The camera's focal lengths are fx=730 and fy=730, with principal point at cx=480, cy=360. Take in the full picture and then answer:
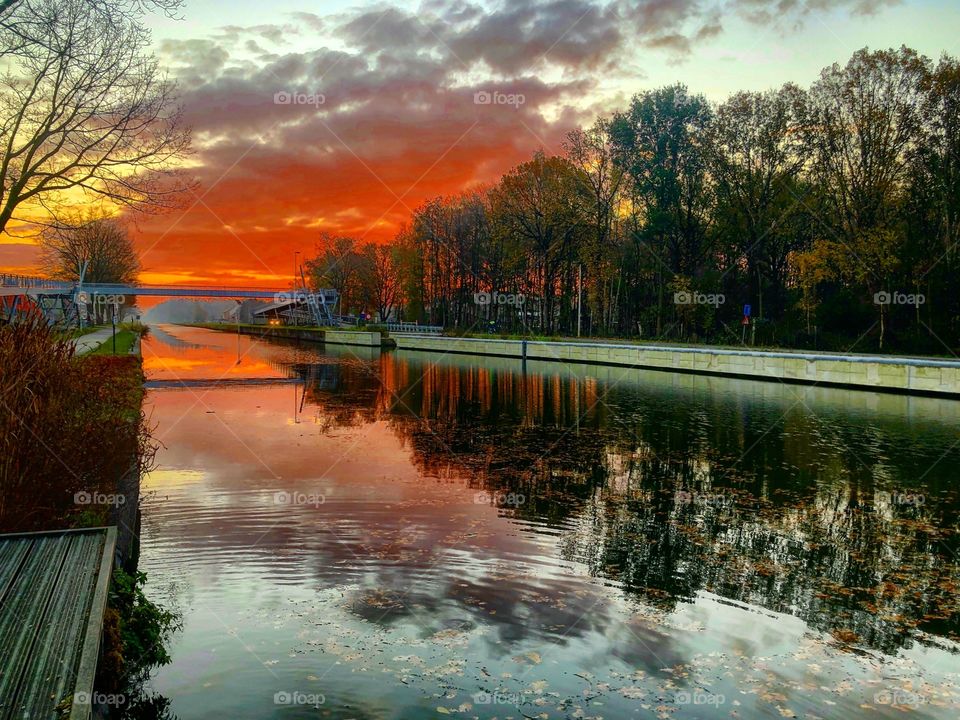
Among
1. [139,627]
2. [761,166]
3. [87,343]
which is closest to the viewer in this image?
[139,627]

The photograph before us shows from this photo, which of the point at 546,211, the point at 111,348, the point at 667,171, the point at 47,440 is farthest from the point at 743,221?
the point at 47,440

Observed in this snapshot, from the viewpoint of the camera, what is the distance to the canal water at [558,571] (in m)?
7.41

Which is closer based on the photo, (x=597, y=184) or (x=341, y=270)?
(x=597, y=184)

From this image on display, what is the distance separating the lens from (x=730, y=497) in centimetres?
1528

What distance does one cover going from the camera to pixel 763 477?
17094 mm

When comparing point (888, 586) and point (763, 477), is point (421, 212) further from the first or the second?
point (888, 586)

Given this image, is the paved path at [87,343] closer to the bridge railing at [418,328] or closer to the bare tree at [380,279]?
the bridge railing at [418,328]

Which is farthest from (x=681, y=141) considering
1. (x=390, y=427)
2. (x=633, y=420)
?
(x=390, y=427)

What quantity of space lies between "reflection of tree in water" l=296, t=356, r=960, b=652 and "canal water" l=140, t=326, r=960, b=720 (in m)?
0.07

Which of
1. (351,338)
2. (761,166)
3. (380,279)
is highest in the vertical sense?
(761,166)

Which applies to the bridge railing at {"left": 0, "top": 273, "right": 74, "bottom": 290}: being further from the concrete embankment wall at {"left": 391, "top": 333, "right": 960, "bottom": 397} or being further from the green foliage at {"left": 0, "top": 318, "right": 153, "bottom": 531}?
the green foliage at {"left": 0, "top": 318, "right": 153, "bottom": 531}

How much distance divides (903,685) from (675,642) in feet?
7.55

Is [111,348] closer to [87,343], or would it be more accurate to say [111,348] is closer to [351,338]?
[87,343]

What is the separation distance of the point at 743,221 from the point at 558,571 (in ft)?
190
